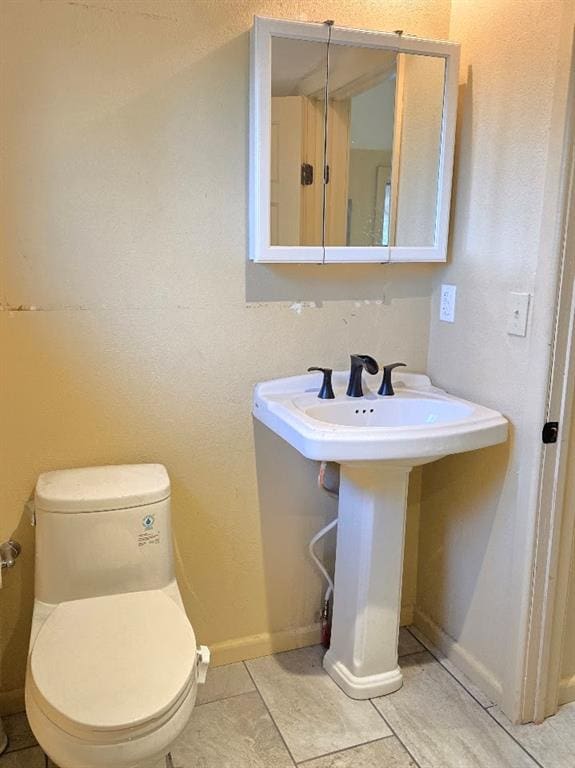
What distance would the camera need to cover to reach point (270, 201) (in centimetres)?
175

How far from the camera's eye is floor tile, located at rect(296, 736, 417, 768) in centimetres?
166

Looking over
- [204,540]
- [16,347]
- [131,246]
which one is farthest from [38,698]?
[131,246]

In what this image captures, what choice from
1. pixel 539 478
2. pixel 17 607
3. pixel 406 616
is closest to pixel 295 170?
pixel 539 478

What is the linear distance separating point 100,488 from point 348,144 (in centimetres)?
114

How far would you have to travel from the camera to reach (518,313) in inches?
66.2

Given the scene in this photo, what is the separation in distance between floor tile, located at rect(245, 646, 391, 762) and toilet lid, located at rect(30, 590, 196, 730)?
20.6 inches

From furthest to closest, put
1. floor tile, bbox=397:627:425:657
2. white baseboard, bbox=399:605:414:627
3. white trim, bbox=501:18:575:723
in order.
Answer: white baseboard, bbox=399:605:414:627
floor tile, bbox=397:627:425:657
white trim, bbox=501:18:575:723

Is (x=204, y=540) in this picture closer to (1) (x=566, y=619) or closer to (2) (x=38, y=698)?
(2) (x=38, y=698)

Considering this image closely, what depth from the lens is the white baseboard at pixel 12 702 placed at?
5.97 ft

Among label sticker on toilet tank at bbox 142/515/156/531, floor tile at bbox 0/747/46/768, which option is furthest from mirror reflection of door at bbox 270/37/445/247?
floor tile at bbox 0/747/46/768

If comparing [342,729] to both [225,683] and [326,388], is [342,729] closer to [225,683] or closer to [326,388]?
[225,683]

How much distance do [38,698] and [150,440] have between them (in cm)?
72

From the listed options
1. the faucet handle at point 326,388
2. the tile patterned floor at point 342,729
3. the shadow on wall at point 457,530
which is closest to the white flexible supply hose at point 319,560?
the tile patterned floor at point 342,729

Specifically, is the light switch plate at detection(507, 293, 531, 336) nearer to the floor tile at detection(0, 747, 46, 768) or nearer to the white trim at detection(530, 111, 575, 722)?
the white trim at detection(530, 111, 575, 722)
